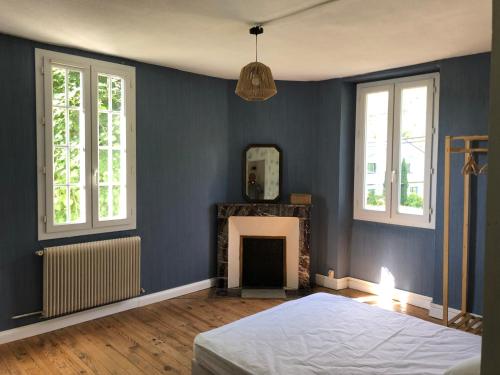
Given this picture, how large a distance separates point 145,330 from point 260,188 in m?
2.19

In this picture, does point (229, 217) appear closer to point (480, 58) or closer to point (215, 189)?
point (215, 189)

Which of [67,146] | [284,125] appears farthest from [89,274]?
[284,125]

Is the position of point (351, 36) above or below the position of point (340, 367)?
above

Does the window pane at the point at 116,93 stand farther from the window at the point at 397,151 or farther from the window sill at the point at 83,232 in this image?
the window at the point at 397,151

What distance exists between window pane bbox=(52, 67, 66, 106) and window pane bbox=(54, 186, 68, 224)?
0.80 m

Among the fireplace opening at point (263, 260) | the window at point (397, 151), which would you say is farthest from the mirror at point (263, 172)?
the window at point (397, 151)

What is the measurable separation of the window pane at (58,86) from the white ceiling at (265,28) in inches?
10.2

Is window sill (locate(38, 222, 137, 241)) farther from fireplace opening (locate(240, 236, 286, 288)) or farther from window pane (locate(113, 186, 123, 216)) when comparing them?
fireplace opening (locate(240, 236, 286, 288))

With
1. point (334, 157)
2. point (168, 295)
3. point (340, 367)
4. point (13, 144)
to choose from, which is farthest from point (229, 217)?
point (340, 367)

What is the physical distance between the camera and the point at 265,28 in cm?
307

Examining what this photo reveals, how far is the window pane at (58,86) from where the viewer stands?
142 inches

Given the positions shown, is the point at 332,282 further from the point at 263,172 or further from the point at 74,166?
the point at 74,166

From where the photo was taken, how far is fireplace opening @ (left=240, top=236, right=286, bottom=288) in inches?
196

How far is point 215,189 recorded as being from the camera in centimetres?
505
